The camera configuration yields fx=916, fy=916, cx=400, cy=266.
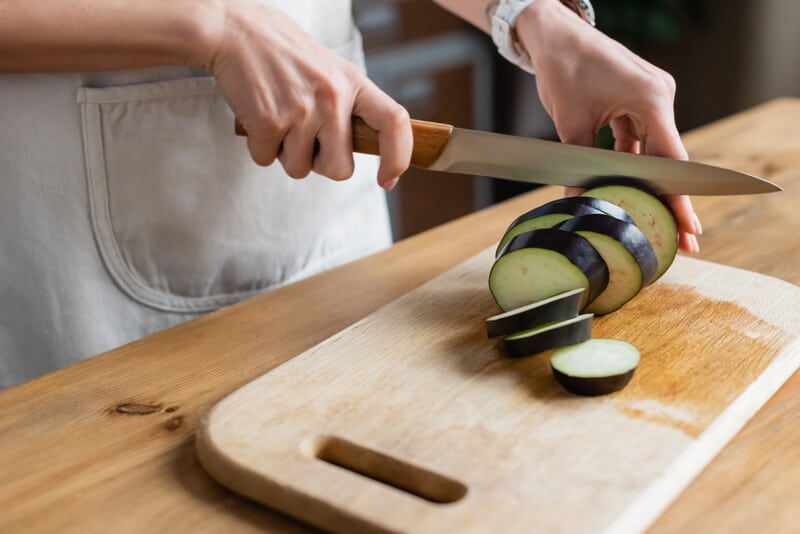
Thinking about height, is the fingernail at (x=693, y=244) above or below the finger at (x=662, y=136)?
below

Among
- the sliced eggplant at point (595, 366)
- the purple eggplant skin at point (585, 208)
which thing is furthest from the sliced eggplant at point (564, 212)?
the sliced eggplant at point (595, 366)

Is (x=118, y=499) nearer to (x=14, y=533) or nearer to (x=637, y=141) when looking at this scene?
(x=14, y=533)

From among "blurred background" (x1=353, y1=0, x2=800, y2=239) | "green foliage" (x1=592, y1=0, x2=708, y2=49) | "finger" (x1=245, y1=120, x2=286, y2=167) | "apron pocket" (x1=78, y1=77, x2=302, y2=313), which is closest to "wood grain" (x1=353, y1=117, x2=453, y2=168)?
"finger" (x1=245, y1=120, x2=286, y2=167)

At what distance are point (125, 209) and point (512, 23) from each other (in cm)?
71

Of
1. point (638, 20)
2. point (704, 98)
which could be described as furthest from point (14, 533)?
point (704, 98)

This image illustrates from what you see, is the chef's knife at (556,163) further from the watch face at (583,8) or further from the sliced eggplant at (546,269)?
the watch face at (583,8)

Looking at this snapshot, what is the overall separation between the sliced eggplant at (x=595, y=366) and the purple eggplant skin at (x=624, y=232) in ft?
0.57

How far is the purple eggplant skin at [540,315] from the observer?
113 cm

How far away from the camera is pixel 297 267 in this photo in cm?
167

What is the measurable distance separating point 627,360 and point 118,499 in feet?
1.88

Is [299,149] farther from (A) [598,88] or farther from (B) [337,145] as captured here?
(A) [598,88]

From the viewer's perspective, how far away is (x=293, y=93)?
3.96 feet

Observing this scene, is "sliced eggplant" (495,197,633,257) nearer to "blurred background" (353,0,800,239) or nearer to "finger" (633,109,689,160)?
"finger" (633,109,689,160)

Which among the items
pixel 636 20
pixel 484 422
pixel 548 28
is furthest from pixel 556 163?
pixel 636 20
